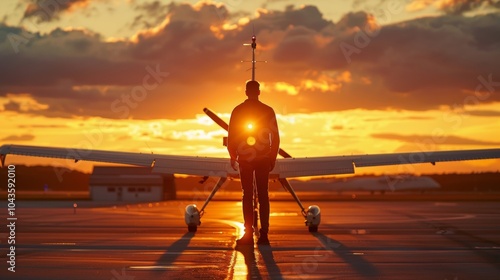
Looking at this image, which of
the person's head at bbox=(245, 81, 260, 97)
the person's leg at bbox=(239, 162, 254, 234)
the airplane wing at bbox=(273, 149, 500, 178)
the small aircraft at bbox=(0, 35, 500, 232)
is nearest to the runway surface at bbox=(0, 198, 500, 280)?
the person's leg at bbox=(239, 162, 254, 234)

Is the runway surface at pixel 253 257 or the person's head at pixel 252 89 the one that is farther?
the person's head at pixel 252 89

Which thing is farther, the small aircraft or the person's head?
the small aircraft

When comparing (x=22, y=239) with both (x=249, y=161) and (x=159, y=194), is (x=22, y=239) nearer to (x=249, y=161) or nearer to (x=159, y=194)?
(x=249, y=161)

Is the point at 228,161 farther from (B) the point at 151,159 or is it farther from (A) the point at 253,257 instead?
(A) the point at 253,257

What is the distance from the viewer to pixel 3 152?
22203mm

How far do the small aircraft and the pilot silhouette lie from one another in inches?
216

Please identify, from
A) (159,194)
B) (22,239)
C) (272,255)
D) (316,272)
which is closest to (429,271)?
(316,272)

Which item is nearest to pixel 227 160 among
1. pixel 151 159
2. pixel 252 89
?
pixel 151 159

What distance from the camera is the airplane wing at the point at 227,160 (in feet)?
74.3

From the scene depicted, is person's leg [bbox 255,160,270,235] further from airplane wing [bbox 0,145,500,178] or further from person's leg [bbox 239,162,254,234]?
airplane wing [bbox 0,145,500,178]

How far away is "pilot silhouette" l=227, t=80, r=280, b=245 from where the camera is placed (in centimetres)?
1678

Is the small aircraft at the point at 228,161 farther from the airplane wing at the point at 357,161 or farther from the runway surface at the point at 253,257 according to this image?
the runway surface at the point at 253,257

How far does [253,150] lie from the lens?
16.8 metres

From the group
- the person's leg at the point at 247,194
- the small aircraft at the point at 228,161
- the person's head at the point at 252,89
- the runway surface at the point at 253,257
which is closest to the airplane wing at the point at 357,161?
the small aircraft at the point at 228,161
